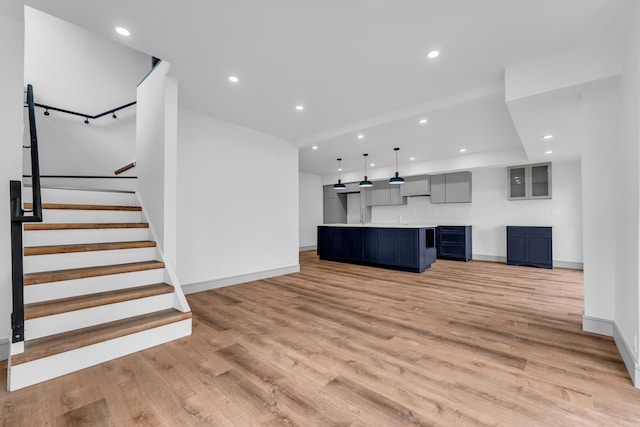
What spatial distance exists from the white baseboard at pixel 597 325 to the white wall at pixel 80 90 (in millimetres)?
6818

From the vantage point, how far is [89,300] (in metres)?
2.28

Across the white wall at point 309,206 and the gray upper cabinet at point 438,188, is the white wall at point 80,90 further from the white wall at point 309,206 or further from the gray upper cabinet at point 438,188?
the gray upper cabinet at point 438,188

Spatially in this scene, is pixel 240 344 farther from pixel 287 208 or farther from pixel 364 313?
pixel 287 208

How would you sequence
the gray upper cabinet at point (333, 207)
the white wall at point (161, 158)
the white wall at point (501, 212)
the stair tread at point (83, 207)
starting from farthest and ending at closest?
the gray upper cabinet at point (333, 207) → the white wall at point (501, 212) → the white wall at point (161, 158) → the stair tread at point (83, 207)

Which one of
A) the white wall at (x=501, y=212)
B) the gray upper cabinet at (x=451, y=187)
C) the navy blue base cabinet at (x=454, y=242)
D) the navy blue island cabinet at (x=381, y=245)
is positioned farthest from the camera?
the gray upper cabinet at (x=451, y=187)

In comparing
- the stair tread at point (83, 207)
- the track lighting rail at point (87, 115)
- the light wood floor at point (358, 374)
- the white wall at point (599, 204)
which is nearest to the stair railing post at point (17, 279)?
the light wood floor at point (358, 374)

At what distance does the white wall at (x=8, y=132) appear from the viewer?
212 centimetres

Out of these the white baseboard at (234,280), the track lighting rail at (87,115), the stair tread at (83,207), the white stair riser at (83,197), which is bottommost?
the white baseboard at (234,280)

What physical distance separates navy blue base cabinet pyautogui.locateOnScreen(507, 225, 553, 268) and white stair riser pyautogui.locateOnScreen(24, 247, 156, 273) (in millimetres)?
7233

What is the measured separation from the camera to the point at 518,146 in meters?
5.90

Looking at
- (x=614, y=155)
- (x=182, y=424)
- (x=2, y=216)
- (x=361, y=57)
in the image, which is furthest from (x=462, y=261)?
(x=2, y=216)

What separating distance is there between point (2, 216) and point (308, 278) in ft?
12.8

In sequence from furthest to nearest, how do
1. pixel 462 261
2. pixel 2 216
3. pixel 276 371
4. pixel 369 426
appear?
pixel 462 261
pixel 2 216
pixel 276 371
pixel 369 426

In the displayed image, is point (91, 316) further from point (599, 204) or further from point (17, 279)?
point (599, 204)
